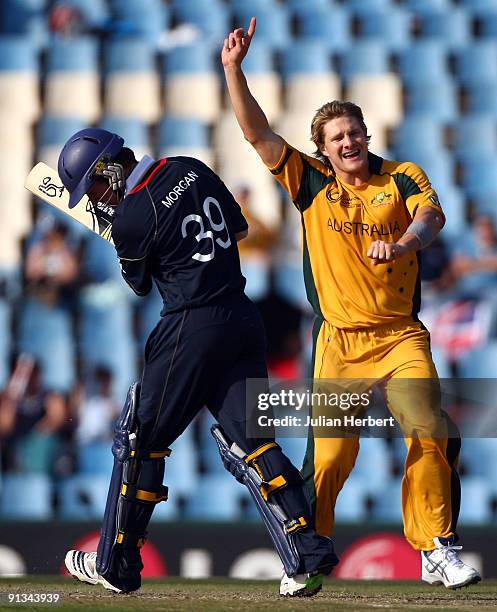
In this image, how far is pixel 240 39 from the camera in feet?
15.6

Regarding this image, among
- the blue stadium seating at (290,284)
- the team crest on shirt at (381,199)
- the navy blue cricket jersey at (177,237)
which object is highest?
the blue stadium seating at (290,284)

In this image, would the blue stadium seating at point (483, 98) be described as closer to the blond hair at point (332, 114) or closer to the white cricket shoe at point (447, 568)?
the blond hair at point (332, 114)

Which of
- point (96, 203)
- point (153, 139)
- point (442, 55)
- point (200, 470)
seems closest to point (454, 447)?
point (96, 203)

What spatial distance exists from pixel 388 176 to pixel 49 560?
4.01 metres

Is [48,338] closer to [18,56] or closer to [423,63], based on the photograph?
[18,56]

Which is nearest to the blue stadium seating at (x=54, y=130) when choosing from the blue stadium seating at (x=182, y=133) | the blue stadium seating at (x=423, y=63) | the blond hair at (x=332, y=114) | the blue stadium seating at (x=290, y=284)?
the blue stadium seating at (x=182, y=133)

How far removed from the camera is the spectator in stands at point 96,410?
9188 millimetres

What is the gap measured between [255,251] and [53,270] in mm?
1674

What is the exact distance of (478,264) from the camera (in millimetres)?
9922

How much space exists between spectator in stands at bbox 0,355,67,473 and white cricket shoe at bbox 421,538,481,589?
4674mm

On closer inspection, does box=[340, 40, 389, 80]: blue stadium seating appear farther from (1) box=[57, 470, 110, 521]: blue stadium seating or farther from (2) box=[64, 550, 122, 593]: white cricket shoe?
(2) box=[64, 550, 122, 593]: white cricket shoe

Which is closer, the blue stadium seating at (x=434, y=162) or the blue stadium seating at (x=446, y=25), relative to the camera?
the blue stadium seating at (x=434, y=162)

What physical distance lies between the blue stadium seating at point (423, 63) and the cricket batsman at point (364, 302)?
24.8 ft

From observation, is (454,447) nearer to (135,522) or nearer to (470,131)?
(135,522)
